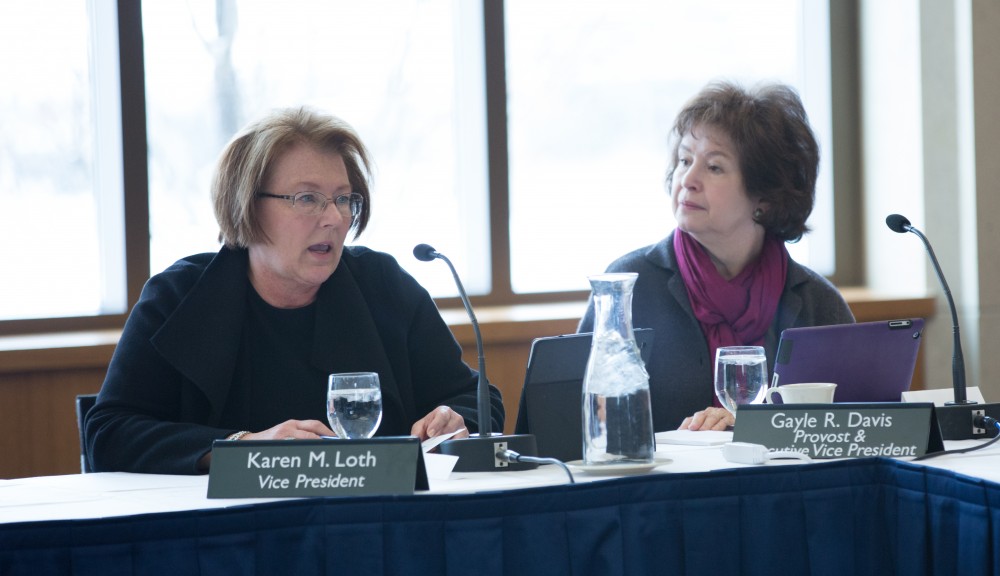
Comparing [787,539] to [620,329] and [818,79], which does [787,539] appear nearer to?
[620,329]

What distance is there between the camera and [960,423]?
1882mm

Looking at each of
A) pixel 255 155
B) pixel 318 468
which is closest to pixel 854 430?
pixel 318 468

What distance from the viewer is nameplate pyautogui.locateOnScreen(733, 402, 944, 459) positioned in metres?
1.67

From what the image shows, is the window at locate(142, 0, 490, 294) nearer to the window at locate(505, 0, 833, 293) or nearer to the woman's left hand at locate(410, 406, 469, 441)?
the window at locate(505, 0, 833, 293)

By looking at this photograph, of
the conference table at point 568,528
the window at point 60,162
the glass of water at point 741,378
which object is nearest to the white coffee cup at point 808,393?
the glass of water at point 741,378

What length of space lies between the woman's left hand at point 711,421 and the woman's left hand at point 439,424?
1.53 ft

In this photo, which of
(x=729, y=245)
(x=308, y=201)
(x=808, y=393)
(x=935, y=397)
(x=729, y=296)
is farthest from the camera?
(x=729, y=245)

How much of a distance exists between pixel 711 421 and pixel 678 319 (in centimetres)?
53

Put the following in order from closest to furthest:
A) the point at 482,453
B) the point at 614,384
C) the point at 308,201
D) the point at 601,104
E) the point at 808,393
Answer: the point at 614,384 → the point at 482,453 → the point at 808,393 → the point at 308,201 → the point at 601,104

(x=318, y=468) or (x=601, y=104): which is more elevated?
(x=601, y=104)

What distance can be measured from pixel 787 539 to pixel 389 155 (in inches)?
107

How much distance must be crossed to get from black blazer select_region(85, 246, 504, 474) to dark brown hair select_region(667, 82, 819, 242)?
2.81ft

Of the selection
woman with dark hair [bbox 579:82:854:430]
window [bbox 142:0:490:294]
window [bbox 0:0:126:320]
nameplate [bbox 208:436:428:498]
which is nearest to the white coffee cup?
woman with dark hair [bbox 579:82:854:430]

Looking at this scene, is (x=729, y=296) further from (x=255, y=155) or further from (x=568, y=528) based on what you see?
(x=568, y=528)
